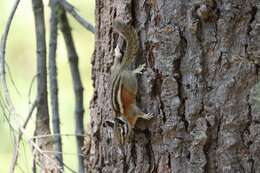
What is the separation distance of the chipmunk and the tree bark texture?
0.06 feet

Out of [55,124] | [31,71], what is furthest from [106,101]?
[31,71]

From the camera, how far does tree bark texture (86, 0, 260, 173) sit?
1.79m

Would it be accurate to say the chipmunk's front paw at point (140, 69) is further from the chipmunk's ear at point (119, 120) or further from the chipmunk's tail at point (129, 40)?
the chipmunk's ear at point (119, 120)

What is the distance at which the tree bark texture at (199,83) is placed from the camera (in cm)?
179

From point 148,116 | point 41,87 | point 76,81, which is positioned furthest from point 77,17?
point 148,116

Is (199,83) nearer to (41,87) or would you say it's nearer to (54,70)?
(41,87)

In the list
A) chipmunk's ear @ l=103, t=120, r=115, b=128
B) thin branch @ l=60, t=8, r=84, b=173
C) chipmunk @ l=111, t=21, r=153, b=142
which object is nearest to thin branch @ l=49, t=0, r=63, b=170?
thin branch @ l=60, t=8, r=84, b=173

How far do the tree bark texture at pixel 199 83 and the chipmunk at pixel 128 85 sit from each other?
0.02m

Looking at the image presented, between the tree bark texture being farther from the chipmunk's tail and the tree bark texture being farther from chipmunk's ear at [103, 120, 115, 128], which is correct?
chipmunk's ear at [103, 120, 115, 128]

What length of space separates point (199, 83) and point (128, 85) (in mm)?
207

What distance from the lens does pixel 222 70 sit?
1.81 metres

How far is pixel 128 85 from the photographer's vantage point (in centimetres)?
189

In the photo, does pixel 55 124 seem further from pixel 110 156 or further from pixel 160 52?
pixel 160 52

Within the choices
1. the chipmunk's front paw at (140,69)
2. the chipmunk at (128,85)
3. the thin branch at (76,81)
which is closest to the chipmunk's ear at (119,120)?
the chipmunk at (128,85)
